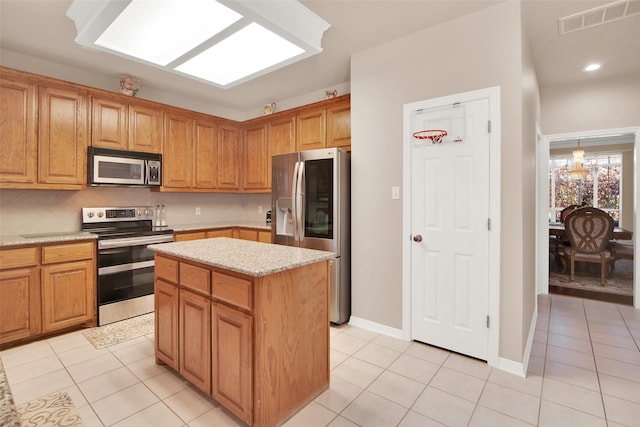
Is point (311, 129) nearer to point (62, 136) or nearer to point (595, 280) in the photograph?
point (62, 136)

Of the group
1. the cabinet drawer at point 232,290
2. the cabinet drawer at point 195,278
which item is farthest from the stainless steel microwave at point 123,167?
the cabinet drawer at point 232,290

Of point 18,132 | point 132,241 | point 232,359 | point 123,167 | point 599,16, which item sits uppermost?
point 599,16

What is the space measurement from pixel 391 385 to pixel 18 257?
317cm

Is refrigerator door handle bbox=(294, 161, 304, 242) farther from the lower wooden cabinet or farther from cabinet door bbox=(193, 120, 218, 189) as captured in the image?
the lower wooden cabinet

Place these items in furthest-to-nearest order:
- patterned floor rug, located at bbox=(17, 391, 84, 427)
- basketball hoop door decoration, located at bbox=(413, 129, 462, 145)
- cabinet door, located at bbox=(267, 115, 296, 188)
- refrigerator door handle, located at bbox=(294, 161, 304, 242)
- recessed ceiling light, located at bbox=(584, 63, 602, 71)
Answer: cabinet door, located at bbox=(267, 115, 296, 188) → recessed ceiling light, located at bbox=(584, 63, 602, 71) → refrigerator door handle, located at bbox=(294, 161, 304, 242) → basketball hoop door decoration, located at bbox=(413, 129, 462, 145) → patterned floor rug, located at bbox=(17, 391, 84, 427)

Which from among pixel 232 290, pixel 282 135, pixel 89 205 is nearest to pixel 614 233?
pixel 282 135

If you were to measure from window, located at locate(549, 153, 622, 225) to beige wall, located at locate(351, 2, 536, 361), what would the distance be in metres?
6.32

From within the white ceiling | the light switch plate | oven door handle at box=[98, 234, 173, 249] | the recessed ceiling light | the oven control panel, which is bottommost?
oven door handle at box=[98, 234, 173, 249]

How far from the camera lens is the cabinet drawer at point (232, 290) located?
1.65m

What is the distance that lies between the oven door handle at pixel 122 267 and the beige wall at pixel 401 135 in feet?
7.38

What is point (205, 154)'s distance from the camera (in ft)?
14.3

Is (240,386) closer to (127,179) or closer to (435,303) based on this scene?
(435,303)

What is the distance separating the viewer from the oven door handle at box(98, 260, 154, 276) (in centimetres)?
313

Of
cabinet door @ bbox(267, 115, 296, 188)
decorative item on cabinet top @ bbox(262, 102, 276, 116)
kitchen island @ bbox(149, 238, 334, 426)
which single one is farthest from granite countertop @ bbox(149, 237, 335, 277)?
decorative item on cabinet top @ bbox(262, 102, 276, 116)
